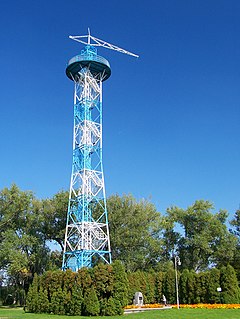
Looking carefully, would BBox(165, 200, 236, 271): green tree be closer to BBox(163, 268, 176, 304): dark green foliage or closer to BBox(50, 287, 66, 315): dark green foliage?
BBox(163, 268, 176, 304): dark green foliage

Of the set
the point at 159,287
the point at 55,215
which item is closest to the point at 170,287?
the point at 159,287

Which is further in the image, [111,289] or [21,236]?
[21,236]


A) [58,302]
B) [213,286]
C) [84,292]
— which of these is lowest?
[58,302]

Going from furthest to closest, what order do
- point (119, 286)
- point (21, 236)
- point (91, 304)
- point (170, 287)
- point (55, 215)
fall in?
point (55, 215), point (21, 236), point (170, 287), point (119, 286), point (91, 304)

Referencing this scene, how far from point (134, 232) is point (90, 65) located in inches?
713

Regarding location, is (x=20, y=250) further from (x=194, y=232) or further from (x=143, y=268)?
(x=194, y=232)

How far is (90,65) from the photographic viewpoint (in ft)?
135

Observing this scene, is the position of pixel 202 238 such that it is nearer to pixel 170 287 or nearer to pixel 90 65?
pixel 170 287

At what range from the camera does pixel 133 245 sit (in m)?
43.3

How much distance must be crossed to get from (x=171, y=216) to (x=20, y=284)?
763 inches

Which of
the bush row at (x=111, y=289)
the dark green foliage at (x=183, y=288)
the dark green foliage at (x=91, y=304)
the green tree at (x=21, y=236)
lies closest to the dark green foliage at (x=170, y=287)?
the bush row at (x=111, y=289)

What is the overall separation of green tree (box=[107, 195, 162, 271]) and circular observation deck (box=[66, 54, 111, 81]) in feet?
45.2

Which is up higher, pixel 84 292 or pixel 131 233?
pixel 131 233

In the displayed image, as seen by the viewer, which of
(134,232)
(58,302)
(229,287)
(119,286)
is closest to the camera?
(119,286)
